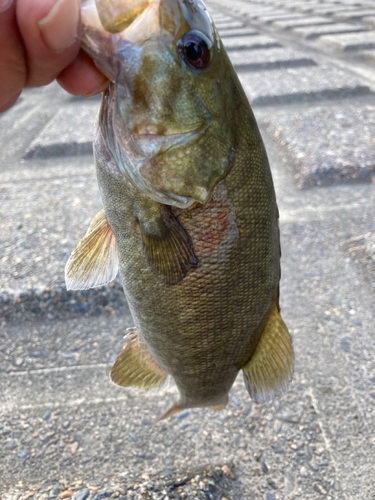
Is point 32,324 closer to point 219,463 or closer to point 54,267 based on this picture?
point 54,267

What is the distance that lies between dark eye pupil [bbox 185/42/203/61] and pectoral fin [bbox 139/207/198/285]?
1.24 feet

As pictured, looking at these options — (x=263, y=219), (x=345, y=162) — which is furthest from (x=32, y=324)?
(x=345, y=162)

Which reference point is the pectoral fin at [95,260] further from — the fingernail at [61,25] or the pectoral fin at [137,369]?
the fingernail at [61,25]

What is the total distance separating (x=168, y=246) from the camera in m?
1.12

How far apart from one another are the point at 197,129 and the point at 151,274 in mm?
446

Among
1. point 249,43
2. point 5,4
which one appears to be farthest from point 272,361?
point 249,43

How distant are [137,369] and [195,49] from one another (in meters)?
1.17

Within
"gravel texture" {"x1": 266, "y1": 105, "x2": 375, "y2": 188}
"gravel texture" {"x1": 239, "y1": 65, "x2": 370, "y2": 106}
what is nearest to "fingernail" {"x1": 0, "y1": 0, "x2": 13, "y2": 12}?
"gravel texture" {"x1": 266, "y1": 105, "x2": 375, "y2": 188}

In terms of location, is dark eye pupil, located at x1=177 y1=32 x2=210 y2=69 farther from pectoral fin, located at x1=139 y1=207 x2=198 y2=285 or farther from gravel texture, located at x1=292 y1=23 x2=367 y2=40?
gravel texture, located at x1=292 y1=23 x2=367 y2=40

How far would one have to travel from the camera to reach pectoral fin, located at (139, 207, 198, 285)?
1.11m

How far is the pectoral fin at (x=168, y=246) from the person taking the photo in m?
1.11

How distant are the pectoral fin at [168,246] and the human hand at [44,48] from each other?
1.23 ft

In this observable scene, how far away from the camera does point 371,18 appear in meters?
7.97

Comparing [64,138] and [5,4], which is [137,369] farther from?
[64,138]
